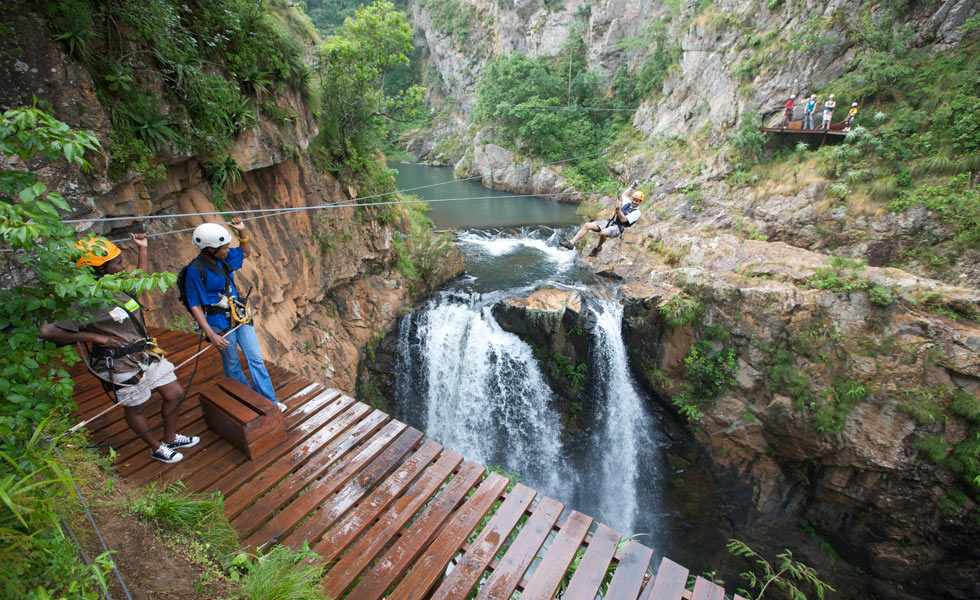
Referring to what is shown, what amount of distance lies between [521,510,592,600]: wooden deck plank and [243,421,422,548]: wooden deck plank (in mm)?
1533

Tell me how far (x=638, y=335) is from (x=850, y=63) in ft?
43.4

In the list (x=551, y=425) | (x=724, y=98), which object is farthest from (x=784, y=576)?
(x=724, y=98)

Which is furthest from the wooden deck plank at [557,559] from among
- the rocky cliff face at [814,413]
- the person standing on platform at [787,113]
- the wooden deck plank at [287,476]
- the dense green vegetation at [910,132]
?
the person standing on platform at [787,113]

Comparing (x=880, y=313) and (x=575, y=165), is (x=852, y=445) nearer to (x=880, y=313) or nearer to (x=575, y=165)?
(x=880, y=313)

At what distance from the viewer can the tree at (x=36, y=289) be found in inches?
68.2

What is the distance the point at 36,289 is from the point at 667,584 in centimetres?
428

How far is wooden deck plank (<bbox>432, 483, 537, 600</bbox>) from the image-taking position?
2867 mm

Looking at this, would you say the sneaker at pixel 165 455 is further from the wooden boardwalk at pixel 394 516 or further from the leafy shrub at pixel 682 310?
the leafy shrub at pixel 682 310

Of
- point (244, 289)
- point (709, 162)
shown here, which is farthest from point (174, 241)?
point (709, 162)

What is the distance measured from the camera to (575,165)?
25.5 m

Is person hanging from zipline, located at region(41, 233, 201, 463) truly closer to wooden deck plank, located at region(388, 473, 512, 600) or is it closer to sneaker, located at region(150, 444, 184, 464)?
sneaker, located at region(150, 444, 184, 464)

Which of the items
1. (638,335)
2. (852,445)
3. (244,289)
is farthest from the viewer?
(638,335)

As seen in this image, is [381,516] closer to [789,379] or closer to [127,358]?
[127,358]

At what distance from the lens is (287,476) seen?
3.54m
